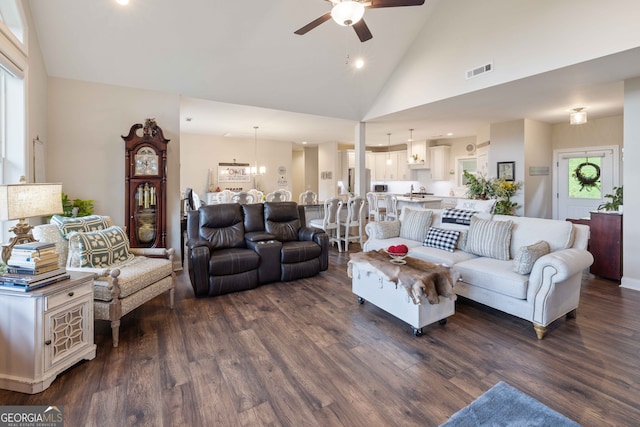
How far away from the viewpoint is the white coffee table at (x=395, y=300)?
2691mm

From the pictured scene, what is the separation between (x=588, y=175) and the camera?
21.6 ft

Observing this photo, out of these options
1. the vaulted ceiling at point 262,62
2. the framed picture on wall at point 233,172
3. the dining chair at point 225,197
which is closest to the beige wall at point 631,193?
the vaulted ceiling at point 262,62

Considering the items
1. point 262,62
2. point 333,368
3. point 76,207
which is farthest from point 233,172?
point 333,368

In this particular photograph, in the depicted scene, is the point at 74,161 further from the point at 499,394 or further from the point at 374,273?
the point at 499,394

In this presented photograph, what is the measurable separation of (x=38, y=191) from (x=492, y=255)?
406cm

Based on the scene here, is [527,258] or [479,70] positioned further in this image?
[479,70]

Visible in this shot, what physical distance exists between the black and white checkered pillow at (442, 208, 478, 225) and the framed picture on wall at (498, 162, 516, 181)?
3473 millimetres

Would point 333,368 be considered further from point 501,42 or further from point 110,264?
point 501,42

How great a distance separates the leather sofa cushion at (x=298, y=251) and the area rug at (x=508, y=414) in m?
2.81

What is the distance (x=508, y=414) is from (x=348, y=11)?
9.53 ft

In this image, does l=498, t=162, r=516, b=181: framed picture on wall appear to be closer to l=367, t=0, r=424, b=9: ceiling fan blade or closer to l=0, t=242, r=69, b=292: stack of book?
l=367, t=0, r=424, b=9: ceiling fan blade

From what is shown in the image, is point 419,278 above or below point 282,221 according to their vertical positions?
below

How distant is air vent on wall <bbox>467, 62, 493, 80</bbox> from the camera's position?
438cm

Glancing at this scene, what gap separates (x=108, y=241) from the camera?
303 cm
